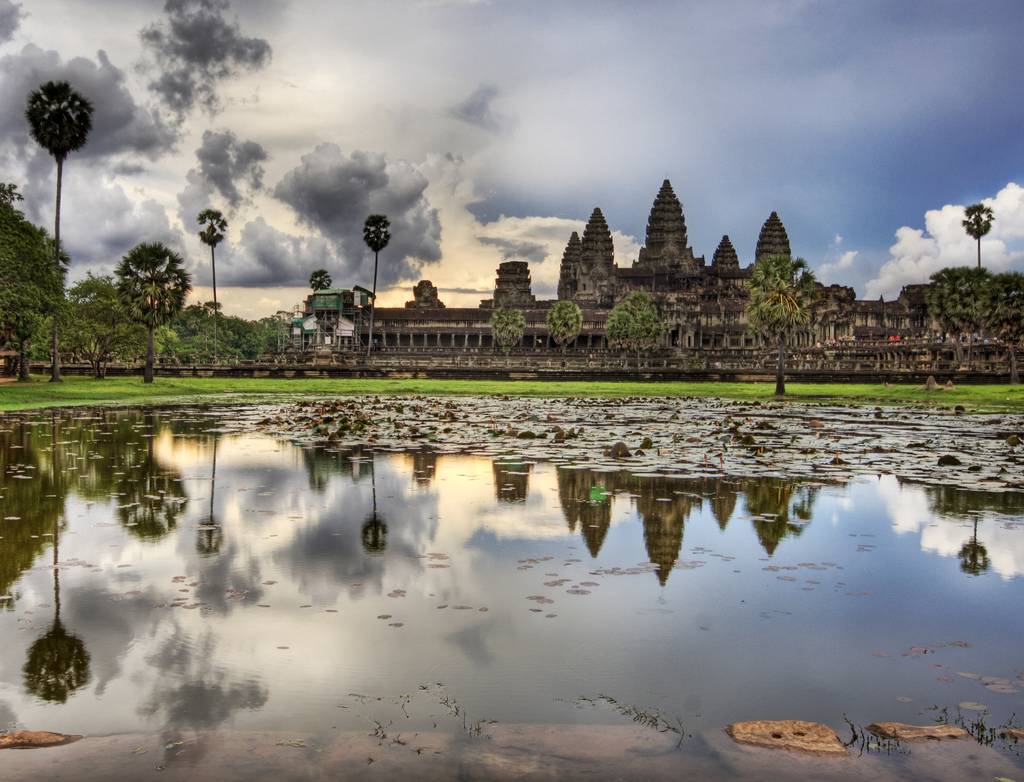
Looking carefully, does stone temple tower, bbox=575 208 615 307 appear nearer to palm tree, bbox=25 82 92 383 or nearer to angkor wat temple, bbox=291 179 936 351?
angkor wat temple, bbox=291 179 936 351

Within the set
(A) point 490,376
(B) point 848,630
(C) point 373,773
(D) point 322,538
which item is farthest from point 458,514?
(A) point 490,376

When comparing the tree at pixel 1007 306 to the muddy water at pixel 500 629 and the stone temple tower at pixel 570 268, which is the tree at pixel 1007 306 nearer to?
the muddy water at pixel 500 629

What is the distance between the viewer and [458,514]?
9.22 m

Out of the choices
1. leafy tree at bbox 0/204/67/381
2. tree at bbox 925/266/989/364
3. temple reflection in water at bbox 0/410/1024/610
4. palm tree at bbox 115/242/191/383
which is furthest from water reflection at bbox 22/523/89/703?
tree at bbox 925/266/989/364

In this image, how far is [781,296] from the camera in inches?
1793

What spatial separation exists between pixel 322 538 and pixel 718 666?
426cm

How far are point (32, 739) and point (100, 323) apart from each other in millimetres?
61269

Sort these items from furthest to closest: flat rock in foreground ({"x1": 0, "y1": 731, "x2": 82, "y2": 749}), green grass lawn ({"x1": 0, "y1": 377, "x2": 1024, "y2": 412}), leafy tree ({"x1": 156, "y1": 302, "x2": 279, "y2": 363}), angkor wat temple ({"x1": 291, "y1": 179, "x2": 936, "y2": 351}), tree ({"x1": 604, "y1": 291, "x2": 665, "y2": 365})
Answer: leafy tree ({"x1": 156, "y1": 302, "x2": 279, "y2": 363})
angkor wat temple ({"x1": 291, "y1": 179, "x2": 936, "y2": 351})
tree ({"x1": 604, "y1": 291, "x2": 665, "y2": 365})
green grass lawn ({"x1": 0, "y1": 377, "x2": 1024, "y2": 412})
flat rock in foreground ({"x1": 0, "y1": 731, "x2": 82, "y2": 749})

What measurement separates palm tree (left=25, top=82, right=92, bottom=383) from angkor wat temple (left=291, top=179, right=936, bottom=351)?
68.7 meters

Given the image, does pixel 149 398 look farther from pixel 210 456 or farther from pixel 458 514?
pixel 458 514

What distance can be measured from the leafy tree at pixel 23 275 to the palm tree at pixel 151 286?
9.77m

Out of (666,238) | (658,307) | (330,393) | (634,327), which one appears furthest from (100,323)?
(666,238)

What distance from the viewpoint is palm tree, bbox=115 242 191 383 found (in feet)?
178

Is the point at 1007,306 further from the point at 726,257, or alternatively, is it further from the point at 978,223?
the point at 726,257
